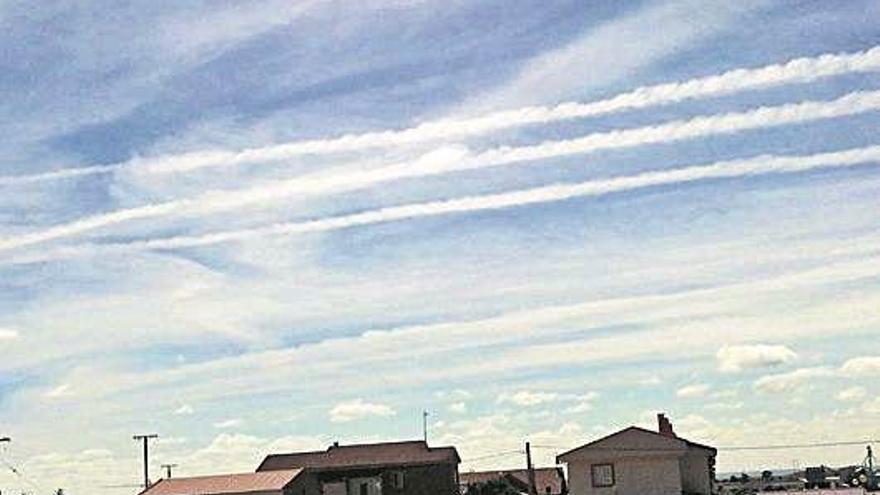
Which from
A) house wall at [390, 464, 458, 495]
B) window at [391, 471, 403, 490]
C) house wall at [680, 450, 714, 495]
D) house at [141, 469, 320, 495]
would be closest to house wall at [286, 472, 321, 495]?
house at [141, 469, 320, 495]

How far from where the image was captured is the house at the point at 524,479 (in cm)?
Answer: 10138

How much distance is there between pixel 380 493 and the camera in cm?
8844

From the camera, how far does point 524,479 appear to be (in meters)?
111

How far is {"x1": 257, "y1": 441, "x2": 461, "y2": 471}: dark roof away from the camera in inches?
3529

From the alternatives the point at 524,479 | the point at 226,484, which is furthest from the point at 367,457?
the point at 524,479

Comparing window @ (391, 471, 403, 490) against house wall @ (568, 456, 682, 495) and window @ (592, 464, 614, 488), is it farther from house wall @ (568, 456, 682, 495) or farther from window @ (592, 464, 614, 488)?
house wall @ (568, 456, 682, 495)

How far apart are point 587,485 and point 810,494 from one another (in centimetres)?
1159

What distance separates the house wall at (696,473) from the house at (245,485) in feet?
79.7

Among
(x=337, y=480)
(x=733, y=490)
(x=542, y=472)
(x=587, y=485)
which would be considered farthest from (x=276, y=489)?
(x=542, y=472)

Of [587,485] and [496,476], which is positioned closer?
[587,485]

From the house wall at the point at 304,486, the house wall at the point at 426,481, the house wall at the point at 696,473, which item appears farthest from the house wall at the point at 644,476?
the house wall at the point at 426,481

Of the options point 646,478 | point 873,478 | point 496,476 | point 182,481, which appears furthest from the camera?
point 496,476

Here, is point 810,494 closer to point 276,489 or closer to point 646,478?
point 646,478

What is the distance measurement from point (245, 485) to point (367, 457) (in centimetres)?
1120
